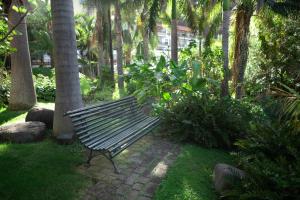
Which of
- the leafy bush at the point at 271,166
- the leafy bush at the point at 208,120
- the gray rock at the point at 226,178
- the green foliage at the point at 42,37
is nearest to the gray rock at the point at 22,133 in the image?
the leafy bush at the point at 208,120

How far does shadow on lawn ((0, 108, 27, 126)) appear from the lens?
23.0 feet

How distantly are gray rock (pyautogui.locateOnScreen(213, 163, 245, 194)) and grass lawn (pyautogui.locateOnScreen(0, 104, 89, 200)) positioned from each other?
1.95 metres

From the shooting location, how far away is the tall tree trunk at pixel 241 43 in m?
8.81

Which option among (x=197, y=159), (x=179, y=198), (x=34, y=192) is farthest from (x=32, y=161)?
(x=197, y=159)

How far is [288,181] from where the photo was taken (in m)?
3.23

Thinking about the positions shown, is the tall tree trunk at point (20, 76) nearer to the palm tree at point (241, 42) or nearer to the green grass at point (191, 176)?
the green grass at point (191, 176)

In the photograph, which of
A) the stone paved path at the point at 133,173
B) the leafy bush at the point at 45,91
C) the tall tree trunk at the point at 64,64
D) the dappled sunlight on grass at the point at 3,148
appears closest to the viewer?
the stone paved path at the point at 133,173

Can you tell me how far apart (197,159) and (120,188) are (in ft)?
5.71

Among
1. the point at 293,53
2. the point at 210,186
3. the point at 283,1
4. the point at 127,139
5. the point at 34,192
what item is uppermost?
the point at 283,1

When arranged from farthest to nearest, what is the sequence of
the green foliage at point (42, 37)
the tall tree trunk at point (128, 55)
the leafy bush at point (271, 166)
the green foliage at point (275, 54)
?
the tall tree trunk at point (128, 55)
the green foliage at point (42, 37)
the green foliage at point (275, 54)
the leafy bush at point (271, 166)

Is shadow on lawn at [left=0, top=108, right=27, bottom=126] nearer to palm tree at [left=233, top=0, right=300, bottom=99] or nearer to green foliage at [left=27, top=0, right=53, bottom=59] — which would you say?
palm tree at [left=233, top=0, right=300, bottom=99]

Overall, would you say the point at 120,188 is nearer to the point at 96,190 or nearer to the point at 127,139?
the point at 96,190

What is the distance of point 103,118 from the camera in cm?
462

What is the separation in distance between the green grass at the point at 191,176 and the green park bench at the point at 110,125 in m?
0.88
